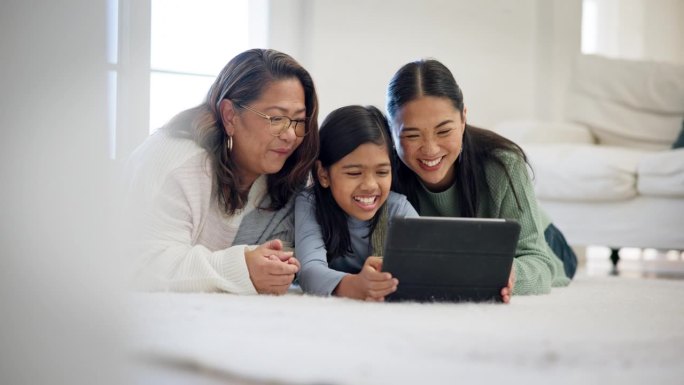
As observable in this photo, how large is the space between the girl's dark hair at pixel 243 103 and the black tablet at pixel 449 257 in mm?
360

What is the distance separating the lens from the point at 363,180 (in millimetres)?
1580

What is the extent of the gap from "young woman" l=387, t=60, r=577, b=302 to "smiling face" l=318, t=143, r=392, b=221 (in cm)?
10

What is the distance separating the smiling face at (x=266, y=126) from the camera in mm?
1569

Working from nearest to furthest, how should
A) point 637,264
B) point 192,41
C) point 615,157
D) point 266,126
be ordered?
1. point 266,126
2. point 615,157
3. point 192,41
4. point 637,264

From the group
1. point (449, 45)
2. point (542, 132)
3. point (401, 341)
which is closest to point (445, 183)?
point (401, 341)

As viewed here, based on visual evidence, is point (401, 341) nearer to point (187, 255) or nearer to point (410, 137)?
point (187, 255)

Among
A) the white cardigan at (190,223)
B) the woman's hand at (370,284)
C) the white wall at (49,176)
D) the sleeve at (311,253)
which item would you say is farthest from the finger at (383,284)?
the white wall at (49,176)

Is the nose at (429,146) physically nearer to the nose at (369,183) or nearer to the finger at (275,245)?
the nose at (369,183)

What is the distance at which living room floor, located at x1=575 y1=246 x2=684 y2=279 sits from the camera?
272 cm

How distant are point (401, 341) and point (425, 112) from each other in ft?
2.52

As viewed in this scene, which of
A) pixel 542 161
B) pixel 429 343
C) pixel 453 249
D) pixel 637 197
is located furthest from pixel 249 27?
pixel 429 343

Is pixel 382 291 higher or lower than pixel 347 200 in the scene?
lower

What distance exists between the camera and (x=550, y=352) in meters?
0.93

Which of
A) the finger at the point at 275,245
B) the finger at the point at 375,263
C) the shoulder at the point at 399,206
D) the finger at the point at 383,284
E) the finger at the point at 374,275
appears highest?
the shoulder at the point at 399,206
